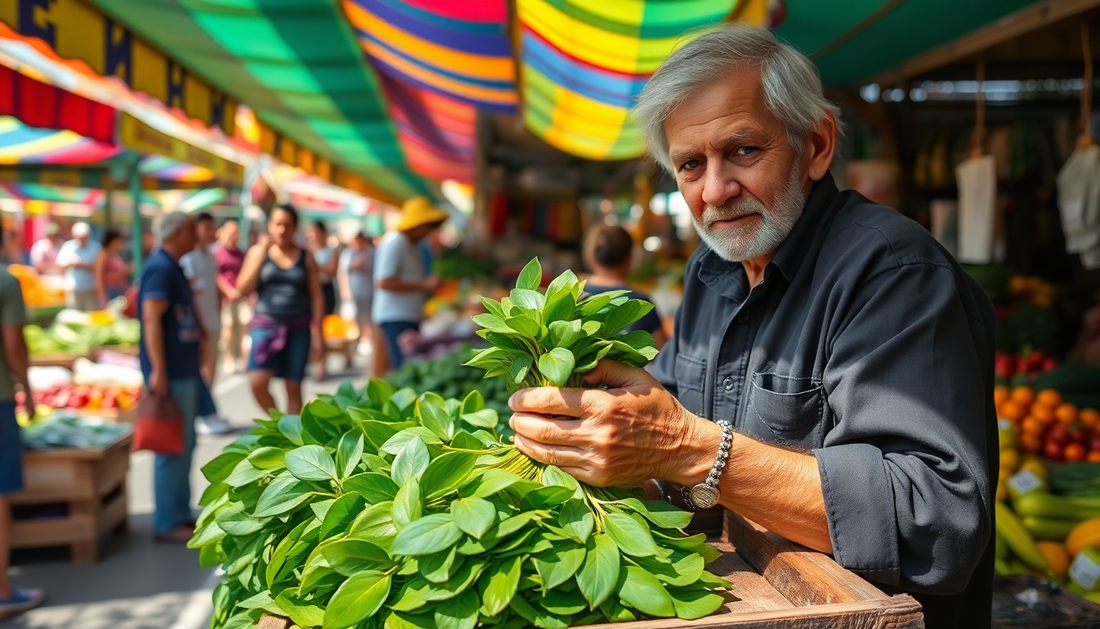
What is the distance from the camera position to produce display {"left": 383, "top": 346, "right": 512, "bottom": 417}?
3215mm

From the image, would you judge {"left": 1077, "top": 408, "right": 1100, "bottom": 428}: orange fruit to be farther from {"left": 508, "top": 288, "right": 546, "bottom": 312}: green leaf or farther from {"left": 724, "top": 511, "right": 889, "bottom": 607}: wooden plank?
{"left": 508, "top": 288, "right": 546, "bottom": 312}: green leaf

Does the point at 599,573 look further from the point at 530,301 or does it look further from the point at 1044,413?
the point at 1044,413

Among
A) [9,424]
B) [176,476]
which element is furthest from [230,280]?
[9,424]

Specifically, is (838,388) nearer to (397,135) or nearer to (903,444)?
(903,444)

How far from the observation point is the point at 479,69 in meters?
5.23

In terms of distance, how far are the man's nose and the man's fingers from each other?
1.77 ft

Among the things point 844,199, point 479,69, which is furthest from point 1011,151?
point 844,199

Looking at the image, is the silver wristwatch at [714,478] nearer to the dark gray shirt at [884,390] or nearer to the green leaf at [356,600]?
the dark gray shirt at [884,390]

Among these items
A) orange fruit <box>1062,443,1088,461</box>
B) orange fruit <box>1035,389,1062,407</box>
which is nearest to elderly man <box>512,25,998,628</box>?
orange fruit <box>1062,443,1088,461</box>

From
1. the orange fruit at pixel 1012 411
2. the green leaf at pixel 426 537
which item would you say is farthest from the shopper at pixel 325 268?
the green leaf at pixel 426 537

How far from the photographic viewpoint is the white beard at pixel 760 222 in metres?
1.44

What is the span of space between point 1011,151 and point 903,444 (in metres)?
5.13

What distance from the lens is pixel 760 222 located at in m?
1.45

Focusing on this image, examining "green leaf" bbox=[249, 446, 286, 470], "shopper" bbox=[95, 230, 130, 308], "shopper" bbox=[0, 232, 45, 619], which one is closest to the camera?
"green leaf" bbox=[249, 446, 286, 470]
